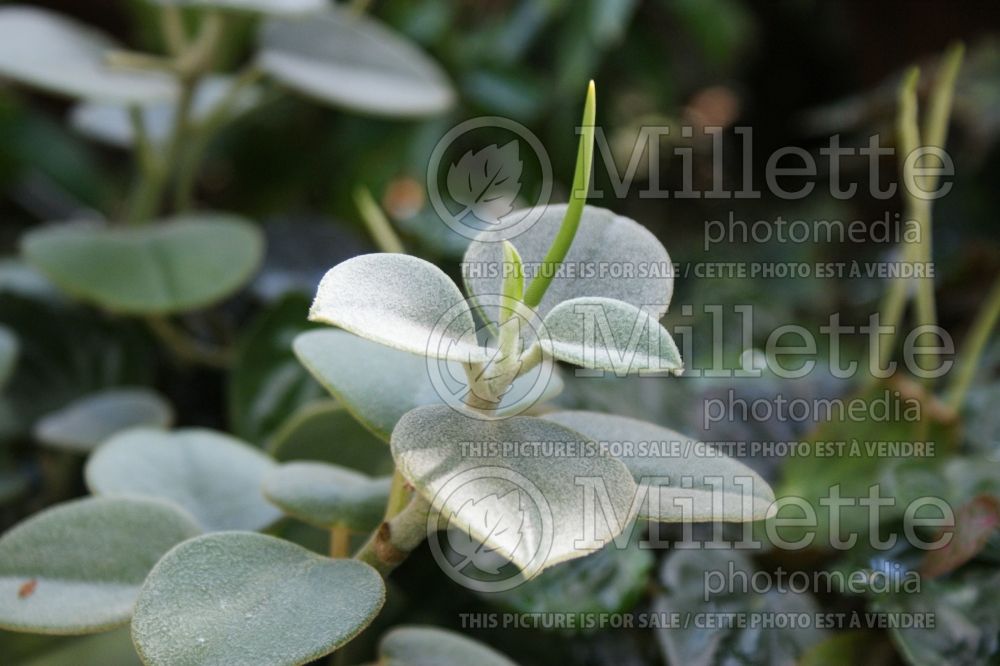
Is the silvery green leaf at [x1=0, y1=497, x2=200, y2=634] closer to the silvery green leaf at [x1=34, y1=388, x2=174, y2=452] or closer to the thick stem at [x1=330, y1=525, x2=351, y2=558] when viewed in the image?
the thick stem at [x1=330, y1=525, x2=351, y2=558]

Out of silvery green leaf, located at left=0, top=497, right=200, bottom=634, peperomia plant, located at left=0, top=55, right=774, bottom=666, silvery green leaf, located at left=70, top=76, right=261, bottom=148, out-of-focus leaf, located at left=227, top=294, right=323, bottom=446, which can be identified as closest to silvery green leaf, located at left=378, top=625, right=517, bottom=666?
peperomia plant, located at left=0, top=55, right=774, bottom=666

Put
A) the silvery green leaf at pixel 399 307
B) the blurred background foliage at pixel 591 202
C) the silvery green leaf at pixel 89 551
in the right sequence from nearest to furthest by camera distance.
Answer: the silvery green leaf at pixel 399 307 → the silvery green leaf at pixel 89 551 → the blurred background foliage at pixel 591 202

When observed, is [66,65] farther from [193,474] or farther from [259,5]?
[193,474]

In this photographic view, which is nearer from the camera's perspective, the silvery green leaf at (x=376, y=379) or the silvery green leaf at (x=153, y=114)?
the silvery green leaf at (x=376, y=379)

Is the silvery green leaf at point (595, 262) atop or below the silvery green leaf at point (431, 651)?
atop

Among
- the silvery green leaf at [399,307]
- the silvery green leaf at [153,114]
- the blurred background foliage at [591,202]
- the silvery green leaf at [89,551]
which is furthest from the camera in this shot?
the silvery green leaf at [153,114]

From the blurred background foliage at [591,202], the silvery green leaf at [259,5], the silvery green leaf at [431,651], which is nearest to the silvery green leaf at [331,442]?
the blurred background foliage at [591,202]

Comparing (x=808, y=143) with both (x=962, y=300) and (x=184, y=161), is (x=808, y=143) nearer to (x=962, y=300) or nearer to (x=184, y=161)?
(x=962, y=300)

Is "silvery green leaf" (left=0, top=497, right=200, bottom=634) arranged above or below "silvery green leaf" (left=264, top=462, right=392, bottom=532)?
below

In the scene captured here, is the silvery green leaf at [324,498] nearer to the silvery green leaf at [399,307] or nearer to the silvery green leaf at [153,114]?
the silvery green leaf at [399,307]
